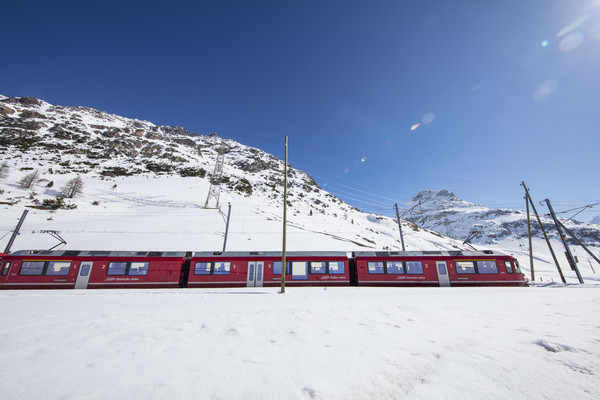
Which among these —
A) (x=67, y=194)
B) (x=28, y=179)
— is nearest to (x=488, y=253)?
(x=67, y=194)

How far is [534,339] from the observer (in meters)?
3.58

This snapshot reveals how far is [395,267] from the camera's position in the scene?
56.6ft

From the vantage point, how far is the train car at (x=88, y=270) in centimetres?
1544

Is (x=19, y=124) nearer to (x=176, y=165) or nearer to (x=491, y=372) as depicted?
(x=176, y=165)

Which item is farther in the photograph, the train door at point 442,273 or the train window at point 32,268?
the train door at point 442,273

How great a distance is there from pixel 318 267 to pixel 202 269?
821cm

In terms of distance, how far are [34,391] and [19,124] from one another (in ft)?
449

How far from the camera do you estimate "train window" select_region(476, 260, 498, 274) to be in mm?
17281

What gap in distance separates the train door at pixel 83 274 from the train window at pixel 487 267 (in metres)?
26.9

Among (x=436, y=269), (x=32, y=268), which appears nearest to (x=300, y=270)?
(x=436, y=269)

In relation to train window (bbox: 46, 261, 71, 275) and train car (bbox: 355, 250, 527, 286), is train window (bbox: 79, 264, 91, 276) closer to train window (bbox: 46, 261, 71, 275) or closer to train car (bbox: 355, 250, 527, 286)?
train window (bbox: 46, 261, 71, 275)

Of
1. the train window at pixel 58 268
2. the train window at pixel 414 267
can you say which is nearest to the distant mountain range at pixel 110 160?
the train window at pixel 414 267

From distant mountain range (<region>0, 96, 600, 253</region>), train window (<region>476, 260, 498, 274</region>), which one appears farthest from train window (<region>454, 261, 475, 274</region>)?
distant mountain range (<region>0, 96, 600, 253</region>)

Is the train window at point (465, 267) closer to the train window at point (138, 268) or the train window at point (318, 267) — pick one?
the train window at point (318, 267)
